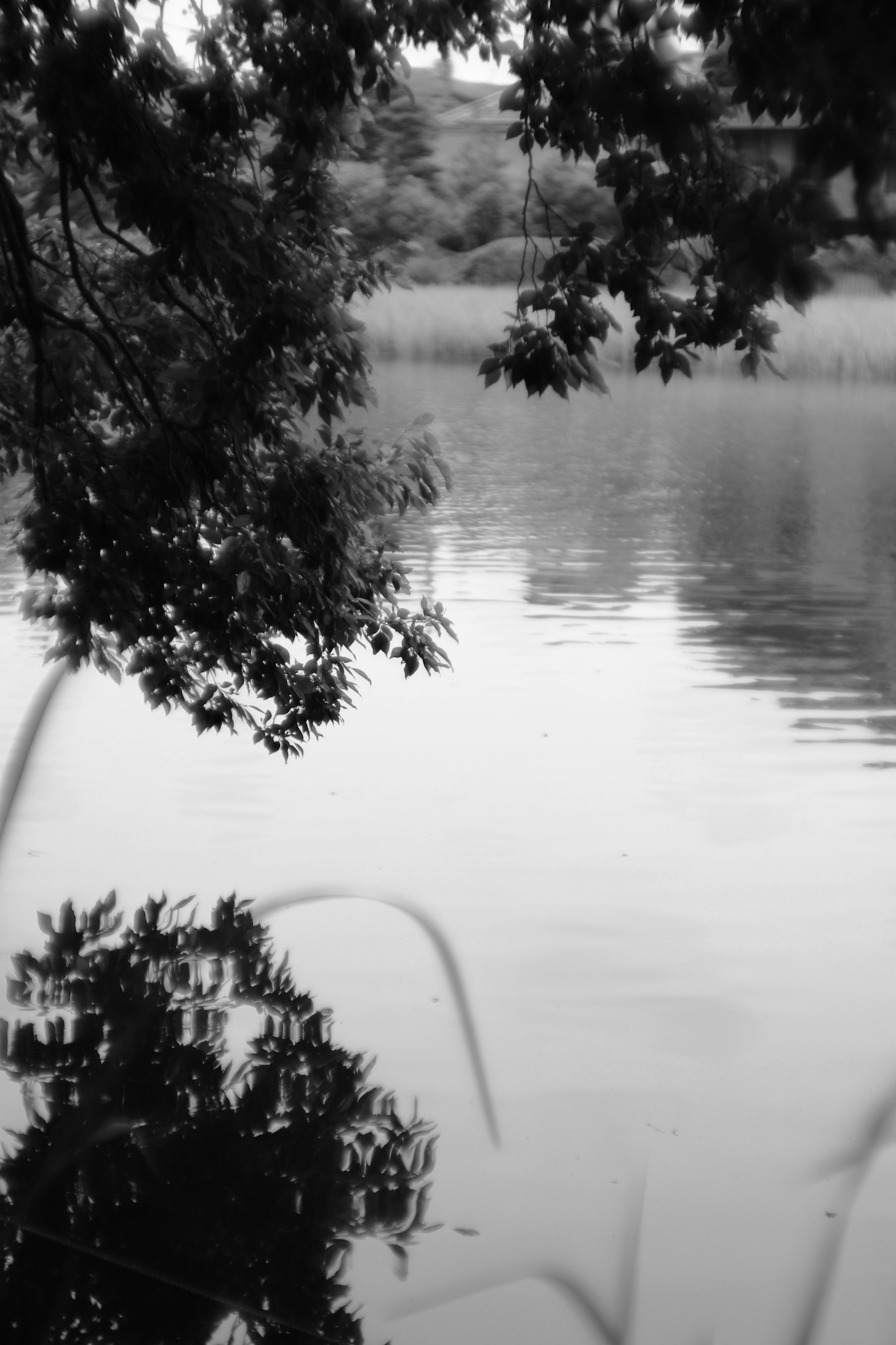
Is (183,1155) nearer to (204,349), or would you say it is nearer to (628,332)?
(204,349)

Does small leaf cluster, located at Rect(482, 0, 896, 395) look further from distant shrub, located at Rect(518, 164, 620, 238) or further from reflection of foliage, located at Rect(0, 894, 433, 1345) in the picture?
reflection of foliage, located at Rect(0, 894, 433, 1345)

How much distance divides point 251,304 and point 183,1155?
2370 mm

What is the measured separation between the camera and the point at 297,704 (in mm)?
5785

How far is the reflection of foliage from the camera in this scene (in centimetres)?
340

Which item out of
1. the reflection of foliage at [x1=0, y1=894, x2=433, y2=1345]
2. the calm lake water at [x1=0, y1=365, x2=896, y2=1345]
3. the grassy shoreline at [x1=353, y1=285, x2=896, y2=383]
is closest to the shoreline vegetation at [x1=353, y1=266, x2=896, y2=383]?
the grassy shoreline at [x1=353, y1=285, x2=896, y2=383]

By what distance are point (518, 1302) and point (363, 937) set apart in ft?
6.89

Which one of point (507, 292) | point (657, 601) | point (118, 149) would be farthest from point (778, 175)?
point (507, 292)

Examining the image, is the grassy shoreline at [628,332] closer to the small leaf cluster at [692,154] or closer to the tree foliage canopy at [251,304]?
the tree foliage canopy at [251,304]

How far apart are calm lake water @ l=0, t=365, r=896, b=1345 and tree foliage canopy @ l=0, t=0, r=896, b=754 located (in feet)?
2.86

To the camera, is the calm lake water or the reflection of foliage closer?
the reflection of foliage

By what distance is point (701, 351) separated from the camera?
126 feet

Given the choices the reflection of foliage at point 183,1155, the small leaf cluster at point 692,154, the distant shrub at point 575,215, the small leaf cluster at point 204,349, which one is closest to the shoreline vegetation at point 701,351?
the distant shrub at point 575,215

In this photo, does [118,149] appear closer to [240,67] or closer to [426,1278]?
[240,67]

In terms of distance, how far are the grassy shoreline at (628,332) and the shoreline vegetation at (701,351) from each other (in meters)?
0.02
